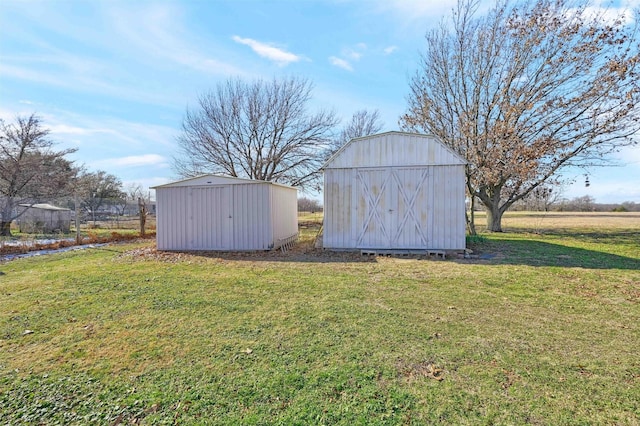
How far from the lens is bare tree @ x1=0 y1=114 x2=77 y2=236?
13578 millimetres

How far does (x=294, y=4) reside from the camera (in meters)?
7.70

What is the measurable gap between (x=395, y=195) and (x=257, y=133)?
12.4 meters

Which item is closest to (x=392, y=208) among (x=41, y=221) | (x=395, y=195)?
(x=395, y=195)

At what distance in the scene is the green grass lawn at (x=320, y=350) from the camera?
6.72 feet

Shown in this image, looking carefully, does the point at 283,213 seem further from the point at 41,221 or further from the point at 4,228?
the point at 41,221

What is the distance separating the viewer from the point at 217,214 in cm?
896

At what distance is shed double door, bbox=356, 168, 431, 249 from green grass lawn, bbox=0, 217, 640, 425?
2.61 metres

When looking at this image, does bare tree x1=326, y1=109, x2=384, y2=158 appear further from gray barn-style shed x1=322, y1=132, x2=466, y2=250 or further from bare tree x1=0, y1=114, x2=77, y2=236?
bare tree x1=0, y1=114, x2=77, y2=236

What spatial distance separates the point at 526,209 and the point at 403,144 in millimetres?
49888

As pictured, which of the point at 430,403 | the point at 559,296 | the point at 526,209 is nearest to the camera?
the point at 430,403

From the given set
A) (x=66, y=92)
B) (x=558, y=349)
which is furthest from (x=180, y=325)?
(x=66, y=92)

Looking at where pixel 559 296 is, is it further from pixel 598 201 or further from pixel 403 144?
pixel 598 201

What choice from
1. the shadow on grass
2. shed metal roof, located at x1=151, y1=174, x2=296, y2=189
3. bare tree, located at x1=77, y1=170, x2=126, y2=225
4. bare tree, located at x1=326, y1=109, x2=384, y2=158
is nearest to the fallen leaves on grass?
the shadow on grass

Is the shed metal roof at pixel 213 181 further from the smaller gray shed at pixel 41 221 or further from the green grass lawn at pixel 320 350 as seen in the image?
the smaller gray shed at pixel 41 221
